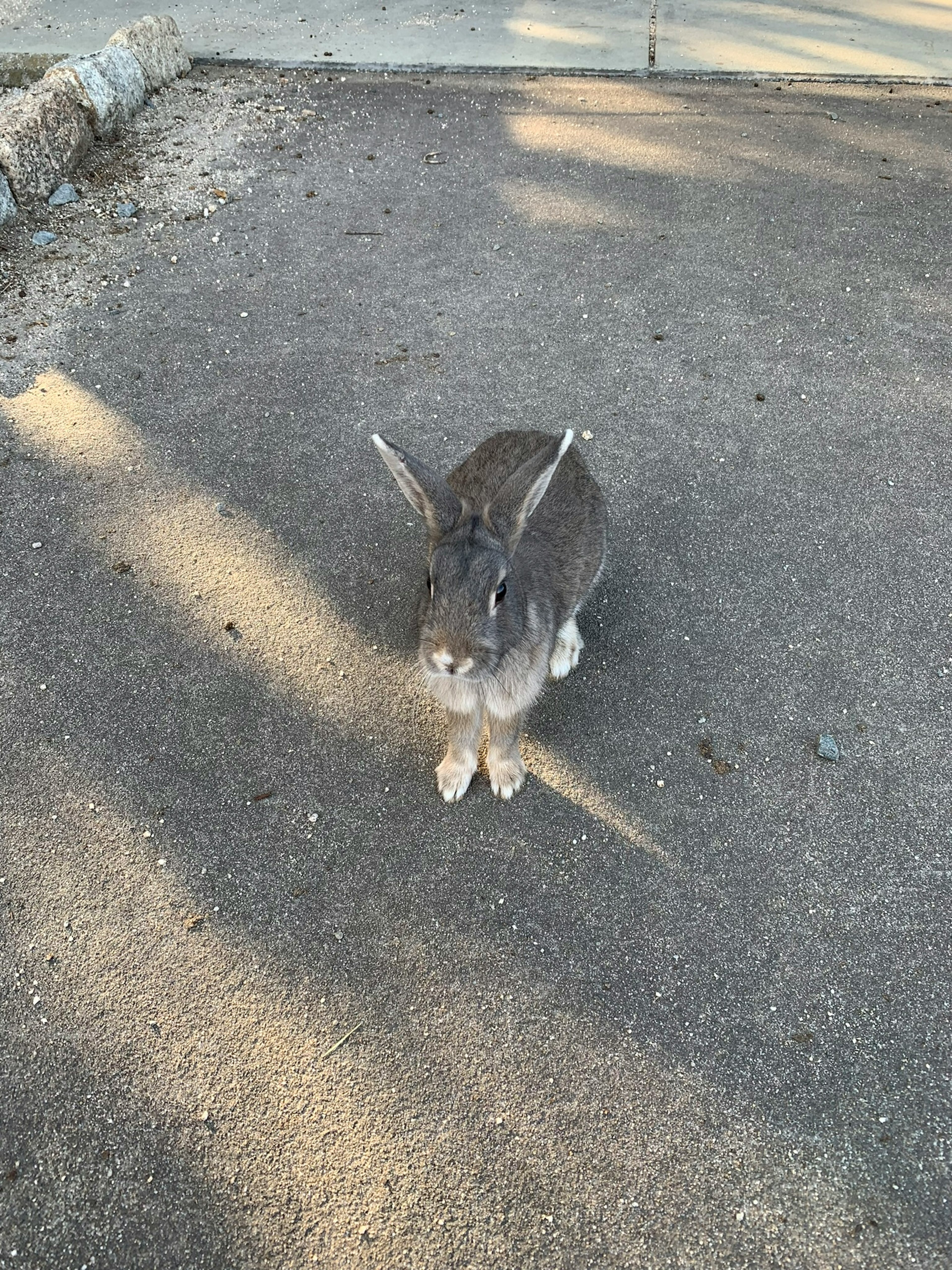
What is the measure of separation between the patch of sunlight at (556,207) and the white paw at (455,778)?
4.78m

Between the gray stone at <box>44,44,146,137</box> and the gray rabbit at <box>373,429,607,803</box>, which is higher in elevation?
the gray stone at <box>44,44,146,137</box>

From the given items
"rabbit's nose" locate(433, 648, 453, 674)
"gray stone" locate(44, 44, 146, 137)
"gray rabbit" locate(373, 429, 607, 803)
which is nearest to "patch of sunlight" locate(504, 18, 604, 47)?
"gray stone" locate(44, 44, 146, 137)

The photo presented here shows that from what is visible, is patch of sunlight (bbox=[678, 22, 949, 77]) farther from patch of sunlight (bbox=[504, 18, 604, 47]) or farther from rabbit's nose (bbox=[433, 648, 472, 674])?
rabbit's nose (bbox=[433, 648, 472, 674])

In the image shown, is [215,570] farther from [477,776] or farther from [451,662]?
[451,662]

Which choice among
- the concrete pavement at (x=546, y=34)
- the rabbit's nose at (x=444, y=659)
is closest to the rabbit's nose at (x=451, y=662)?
the rabbit's nose at (x=444, y=659)

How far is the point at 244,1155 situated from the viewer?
2.65 meters

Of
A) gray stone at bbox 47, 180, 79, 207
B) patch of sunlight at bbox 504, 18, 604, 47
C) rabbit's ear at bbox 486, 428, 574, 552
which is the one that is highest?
patch of sunlight at bbox 504, 18, 604, 47

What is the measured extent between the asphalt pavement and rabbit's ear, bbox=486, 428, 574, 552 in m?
1.11

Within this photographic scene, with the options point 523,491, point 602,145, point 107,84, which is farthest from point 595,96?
point 523,491

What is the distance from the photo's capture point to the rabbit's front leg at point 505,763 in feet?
11.2

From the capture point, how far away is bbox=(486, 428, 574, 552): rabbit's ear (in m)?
2.90

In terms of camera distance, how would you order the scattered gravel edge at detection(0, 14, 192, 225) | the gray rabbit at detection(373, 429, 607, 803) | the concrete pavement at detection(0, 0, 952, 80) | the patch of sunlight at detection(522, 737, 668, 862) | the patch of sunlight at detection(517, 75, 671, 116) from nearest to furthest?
the gray rabbit at detection(373, 429, 607, 803) < the patch of sunlight at detection(522, 737, 668, 862) < the scattered gravel edge at detection(0, 14, 192, 225) < the patch of sunlight at detection(517, 75, 671, 116) < the concrete pavement at detection(0, 0, 952, 80)

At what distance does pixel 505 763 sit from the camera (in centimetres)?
346

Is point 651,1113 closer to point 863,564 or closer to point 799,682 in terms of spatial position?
point 799,682
